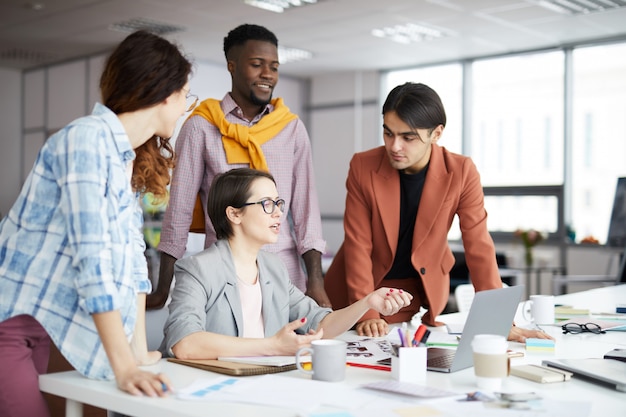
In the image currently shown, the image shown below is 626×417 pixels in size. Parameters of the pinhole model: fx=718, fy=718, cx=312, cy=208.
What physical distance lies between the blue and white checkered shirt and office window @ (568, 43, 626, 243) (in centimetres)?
722

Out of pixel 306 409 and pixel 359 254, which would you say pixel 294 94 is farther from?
pixel 306 409

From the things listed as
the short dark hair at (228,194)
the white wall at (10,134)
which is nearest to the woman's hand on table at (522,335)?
the short dark hair at (228,194)

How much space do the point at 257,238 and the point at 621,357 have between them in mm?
1072

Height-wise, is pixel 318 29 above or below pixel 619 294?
above

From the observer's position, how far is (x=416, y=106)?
2.50 meters

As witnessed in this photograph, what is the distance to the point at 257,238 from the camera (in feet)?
7.23

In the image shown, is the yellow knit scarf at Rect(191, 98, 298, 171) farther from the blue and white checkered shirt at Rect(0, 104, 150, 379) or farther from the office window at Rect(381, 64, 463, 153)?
the office window at Rect(381, 64, 463, 153)

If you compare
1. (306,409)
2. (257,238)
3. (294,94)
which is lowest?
(306,409)

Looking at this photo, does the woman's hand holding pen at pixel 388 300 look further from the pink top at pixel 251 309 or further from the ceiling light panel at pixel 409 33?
the ceiling light panel at pixel 409 33

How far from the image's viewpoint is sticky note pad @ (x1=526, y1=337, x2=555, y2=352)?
208cm

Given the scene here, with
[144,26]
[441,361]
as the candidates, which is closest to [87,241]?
[441,361]

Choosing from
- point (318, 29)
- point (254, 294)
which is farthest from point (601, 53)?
point (254, 294)

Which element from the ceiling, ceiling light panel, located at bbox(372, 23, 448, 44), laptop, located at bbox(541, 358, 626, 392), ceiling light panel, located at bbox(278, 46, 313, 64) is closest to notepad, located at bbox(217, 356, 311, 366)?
laptop, located at bbox(541, 358, 626, 392)

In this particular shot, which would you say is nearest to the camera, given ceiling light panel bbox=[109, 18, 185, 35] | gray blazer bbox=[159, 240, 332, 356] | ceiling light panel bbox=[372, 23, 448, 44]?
gray blazer bbox=[159, 240, 332, 356]
